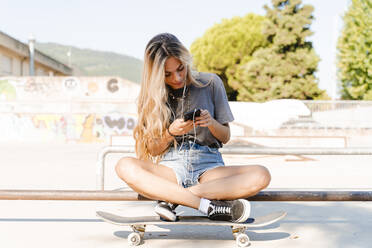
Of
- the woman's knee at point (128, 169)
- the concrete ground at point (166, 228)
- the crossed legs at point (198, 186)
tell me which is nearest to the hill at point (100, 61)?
the concrete ground at point (166, 228)

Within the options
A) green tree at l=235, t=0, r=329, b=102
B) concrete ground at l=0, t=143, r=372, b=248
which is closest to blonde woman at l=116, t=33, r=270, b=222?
concrete ground at l=0, t=143, r=372, b=248

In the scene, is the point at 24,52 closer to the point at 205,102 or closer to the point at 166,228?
the point at 166,228

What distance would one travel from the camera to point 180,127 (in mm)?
2498

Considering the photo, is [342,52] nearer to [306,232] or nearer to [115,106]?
[115,106]

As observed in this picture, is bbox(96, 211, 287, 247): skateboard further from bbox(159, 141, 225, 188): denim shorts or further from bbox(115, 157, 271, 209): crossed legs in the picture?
bbox(159, 141, 225, 188): denim shorts

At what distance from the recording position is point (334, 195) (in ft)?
8.98

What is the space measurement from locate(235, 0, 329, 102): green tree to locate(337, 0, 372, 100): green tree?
6.90 feet

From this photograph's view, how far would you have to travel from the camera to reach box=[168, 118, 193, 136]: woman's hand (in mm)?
2475

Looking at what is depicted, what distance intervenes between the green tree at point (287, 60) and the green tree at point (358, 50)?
2.10 meters

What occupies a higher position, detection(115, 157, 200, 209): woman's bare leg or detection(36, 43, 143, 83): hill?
detection(36, 43, 143, 83): hill

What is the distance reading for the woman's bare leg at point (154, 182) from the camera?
96.0 inches

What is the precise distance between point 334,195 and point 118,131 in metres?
18.4

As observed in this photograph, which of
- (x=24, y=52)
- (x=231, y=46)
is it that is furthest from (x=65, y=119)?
(x=231, y=46)

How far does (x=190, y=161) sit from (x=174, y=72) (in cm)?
61
